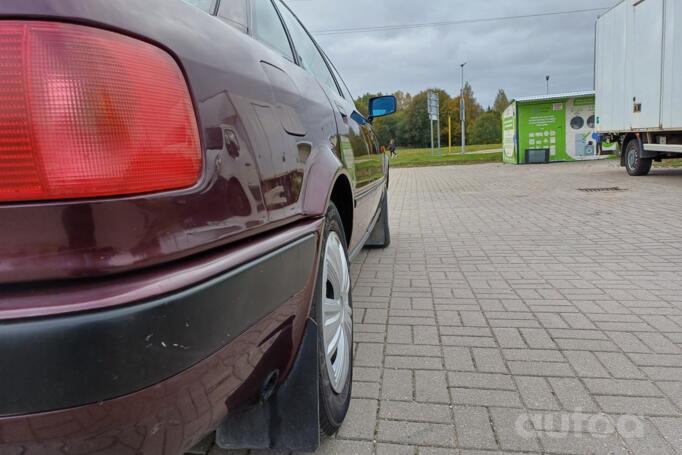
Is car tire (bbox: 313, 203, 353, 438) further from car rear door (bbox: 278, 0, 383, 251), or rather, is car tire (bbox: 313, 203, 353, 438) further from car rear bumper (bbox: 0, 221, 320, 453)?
car rear bumper (bbox: 0, 221, 320, 453)

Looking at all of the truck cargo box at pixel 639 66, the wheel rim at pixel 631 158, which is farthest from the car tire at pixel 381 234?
the wheel rim at pixel 631 158

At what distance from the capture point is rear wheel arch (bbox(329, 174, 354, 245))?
2.27 meters

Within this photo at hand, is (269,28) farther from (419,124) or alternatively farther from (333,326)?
(419,124)

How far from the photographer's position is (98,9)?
36.2 inches

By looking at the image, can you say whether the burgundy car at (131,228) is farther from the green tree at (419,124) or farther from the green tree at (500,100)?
the green tree at (500,100)

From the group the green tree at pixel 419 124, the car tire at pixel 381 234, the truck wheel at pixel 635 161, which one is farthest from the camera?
the green tree at pixel 419 124

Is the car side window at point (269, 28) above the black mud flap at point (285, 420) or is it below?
above

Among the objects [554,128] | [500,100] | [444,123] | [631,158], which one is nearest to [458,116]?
[444,123]

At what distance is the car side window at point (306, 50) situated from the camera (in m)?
2.43

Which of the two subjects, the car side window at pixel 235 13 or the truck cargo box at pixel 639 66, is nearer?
the car side window at pixel 235 13

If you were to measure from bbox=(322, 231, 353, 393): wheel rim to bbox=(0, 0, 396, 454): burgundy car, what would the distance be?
58 cm

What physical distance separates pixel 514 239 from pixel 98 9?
5377 millimetres

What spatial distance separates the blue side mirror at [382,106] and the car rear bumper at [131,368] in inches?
159

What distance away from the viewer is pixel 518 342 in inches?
110
